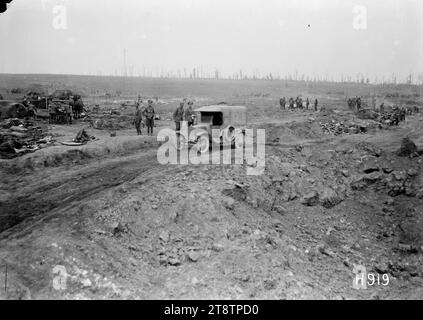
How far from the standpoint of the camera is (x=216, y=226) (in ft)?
30.6

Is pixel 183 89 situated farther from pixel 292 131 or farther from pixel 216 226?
pixel 216 226

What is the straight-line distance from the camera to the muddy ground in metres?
7.61

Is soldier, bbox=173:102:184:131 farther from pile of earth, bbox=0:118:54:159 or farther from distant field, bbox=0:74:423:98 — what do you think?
distant field, bbox=0:74:423:98

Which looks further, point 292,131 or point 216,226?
point 292,131

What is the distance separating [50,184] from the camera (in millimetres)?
12867

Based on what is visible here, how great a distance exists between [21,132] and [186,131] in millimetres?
10050

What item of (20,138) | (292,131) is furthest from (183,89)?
(20,138)

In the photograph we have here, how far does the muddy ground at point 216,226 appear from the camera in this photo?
25.0 feet

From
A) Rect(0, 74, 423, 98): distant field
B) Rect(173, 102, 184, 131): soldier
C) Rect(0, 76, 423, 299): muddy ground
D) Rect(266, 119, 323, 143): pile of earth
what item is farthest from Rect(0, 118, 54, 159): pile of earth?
Rect(0, 74, 423, 98): distant field

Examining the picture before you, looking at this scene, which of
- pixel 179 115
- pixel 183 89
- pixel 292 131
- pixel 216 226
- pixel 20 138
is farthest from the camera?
pixel 183 89
